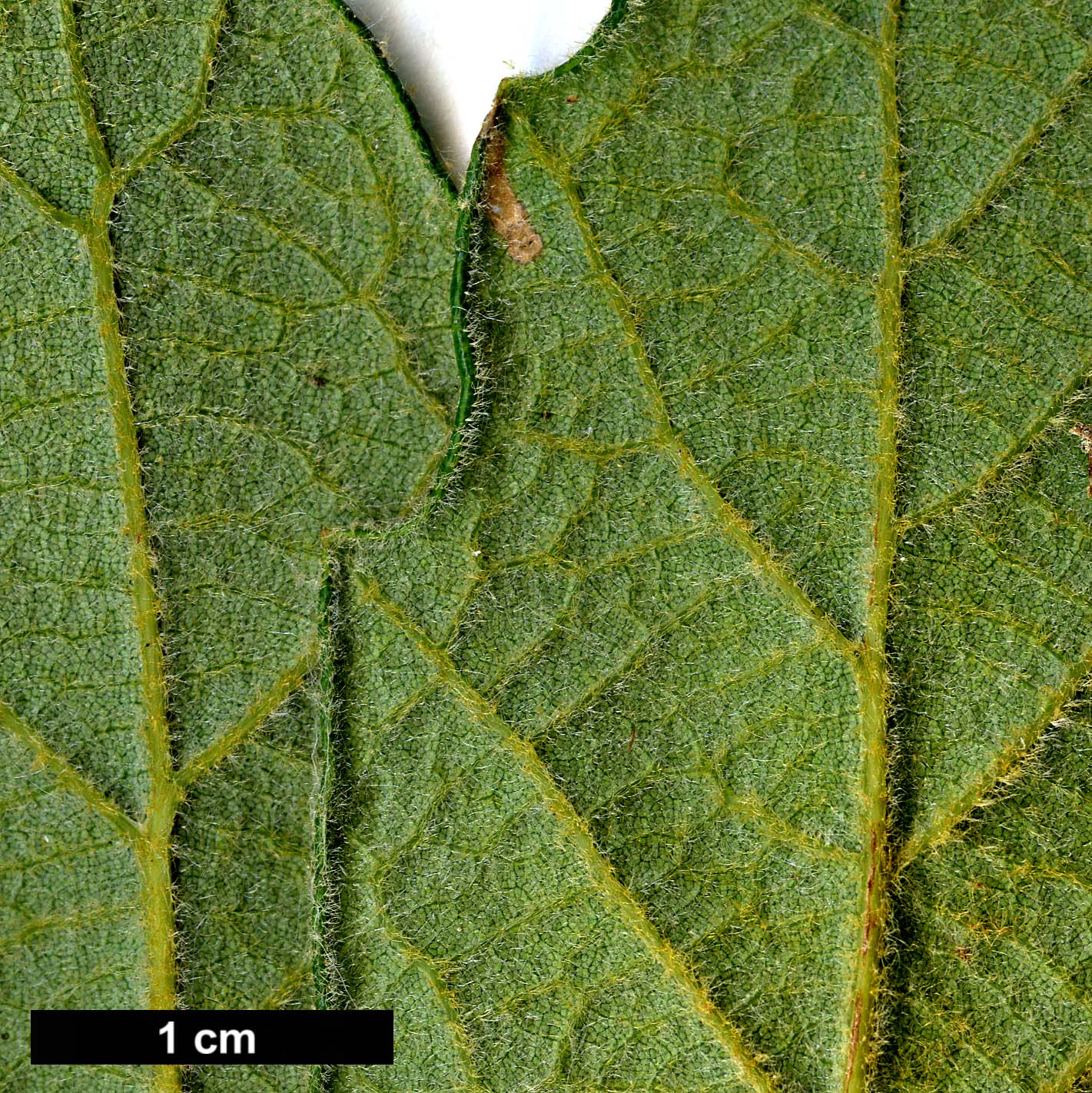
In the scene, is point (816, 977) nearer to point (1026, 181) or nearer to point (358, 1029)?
point (358, 1029)

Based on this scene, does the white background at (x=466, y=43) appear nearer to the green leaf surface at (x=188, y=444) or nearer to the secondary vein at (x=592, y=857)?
the green leaf surface at (x=188, y=444)

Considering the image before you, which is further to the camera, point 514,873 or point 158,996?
point 158,996

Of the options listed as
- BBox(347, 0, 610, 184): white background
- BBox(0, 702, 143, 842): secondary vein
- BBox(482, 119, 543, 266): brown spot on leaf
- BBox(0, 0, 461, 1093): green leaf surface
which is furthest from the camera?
BBox(347, 0, 610, 184): white background

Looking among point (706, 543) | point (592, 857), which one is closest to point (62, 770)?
point (592, 857)

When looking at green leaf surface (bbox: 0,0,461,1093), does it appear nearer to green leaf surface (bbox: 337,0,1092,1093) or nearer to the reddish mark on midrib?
green leaf surface (bbox: 337,0,1092,1093)

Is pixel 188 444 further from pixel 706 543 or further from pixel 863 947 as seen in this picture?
pixel 863 947

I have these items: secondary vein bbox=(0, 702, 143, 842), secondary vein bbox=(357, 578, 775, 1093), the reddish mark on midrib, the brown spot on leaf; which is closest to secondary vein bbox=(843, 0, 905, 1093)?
the reddish mark on midrib

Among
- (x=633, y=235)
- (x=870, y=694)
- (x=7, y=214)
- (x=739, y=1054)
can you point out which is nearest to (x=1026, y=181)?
(x=633, y=235)

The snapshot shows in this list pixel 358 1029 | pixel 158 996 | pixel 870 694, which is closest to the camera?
pixel 870 694
